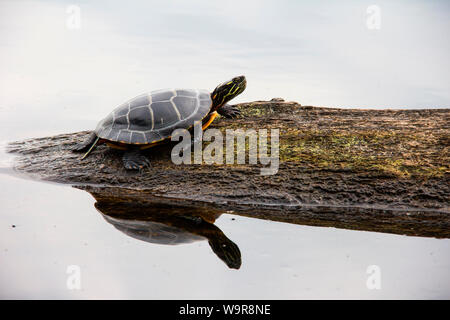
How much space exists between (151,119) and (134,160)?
1.82ft

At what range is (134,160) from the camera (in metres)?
5.93

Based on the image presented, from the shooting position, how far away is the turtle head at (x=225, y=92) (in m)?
6.42

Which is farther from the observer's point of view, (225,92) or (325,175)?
(225,92)

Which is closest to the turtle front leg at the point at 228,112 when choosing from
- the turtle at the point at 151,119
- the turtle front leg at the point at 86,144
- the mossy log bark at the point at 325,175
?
the mossy log bark at the point at 325,175

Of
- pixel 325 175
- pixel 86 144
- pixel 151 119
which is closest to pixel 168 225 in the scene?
pixel 151 119

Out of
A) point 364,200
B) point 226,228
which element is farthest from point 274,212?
point 364,200

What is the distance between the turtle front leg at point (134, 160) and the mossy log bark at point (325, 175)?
3.7 inches

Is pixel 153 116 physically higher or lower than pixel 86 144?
higher

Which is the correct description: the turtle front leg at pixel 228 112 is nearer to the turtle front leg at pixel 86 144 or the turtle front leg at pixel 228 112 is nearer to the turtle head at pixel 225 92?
the turtle head at pixel 225 92

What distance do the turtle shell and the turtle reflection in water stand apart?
88 centimetres

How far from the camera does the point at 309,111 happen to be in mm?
6828

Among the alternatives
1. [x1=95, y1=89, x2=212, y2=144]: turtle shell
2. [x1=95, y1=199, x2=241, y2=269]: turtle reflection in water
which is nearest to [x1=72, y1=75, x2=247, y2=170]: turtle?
[x1=95, y1=89, x2=212, y2=144]: turtle shell

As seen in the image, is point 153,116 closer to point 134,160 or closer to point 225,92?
point 134,160

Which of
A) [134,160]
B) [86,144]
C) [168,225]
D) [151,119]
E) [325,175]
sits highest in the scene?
[151,119]
